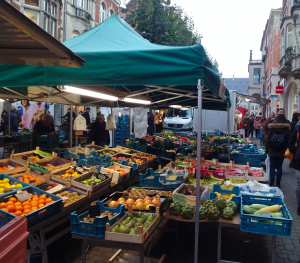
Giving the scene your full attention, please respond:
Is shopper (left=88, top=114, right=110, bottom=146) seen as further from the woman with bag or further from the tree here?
the tree

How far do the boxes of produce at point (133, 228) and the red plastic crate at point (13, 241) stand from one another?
122 centimetres

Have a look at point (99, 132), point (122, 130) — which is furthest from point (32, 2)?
point (99, 132)

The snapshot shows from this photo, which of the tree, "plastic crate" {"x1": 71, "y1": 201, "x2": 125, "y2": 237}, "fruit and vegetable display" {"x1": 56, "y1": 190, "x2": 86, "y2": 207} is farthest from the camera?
the tree

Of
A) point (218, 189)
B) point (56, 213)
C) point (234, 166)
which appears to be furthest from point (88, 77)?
point (234, 166)

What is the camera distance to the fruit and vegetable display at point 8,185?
402 cm

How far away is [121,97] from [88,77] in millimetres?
2776

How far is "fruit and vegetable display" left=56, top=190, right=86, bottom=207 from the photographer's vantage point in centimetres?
Result: 417

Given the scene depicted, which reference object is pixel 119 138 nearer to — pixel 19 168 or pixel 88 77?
pixel 19 168

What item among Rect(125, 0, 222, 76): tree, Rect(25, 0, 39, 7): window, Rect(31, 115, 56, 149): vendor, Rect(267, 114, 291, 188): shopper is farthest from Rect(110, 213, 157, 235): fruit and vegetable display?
Rect(25, 0, 39, 7): window

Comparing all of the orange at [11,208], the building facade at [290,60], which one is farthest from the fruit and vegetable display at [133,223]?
the building facade at [290,60]

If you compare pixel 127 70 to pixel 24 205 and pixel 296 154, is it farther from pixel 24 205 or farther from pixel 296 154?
pixel 296 154

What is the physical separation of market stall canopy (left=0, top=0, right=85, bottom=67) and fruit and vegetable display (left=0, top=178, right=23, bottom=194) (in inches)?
75.2

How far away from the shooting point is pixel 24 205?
369 cm

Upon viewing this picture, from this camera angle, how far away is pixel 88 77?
13.3 feet
